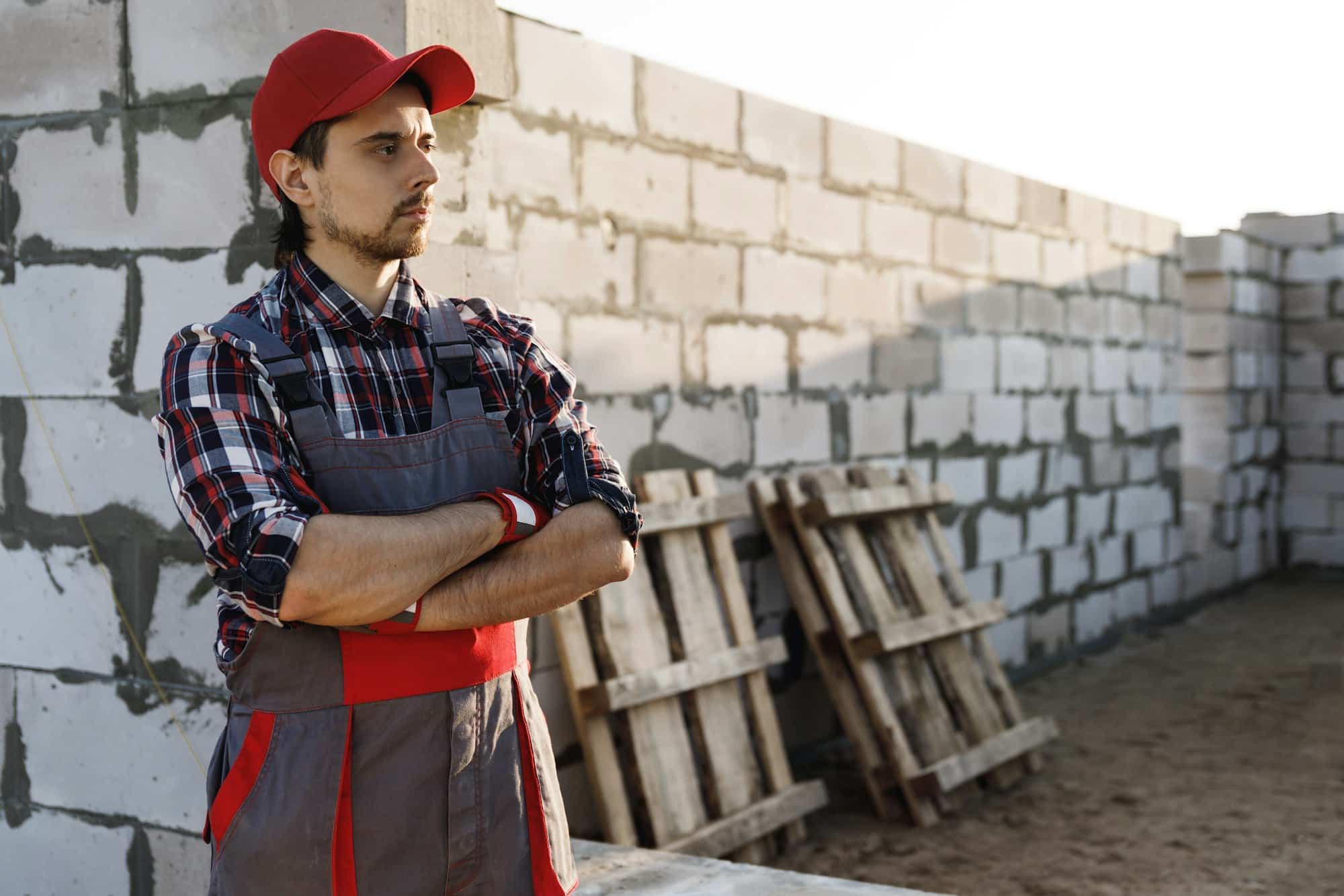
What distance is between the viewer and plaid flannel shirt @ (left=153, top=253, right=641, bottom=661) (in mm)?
1747

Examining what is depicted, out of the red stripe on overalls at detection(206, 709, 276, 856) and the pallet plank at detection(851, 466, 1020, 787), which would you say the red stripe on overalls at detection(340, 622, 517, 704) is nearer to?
the red stripe on overalls at detection(206, 709, 276, 856)

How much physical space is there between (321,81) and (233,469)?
0.58 m

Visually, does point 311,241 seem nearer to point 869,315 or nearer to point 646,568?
point 646,568

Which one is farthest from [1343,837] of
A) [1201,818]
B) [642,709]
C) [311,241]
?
[311,241]

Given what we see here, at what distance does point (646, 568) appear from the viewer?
4.41 metres

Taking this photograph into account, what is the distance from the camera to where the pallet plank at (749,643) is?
15.1ft

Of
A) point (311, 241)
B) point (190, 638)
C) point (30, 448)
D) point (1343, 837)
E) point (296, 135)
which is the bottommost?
point (1343, 837)

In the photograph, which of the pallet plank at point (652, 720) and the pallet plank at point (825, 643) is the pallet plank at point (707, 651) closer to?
the pallet plank at point (652, 720)

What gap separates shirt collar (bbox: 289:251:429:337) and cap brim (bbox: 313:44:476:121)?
221mm

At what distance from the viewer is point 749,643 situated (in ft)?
15.1

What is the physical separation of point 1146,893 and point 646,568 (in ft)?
6.11

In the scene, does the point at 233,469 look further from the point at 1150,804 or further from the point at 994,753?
the point at 1150,804

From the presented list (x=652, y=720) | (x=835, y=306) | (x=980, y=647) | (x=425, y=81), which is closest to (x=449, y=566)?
(x=425, y=81)

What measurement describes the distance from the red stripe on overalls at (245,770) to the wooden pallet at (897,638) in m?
3.28
